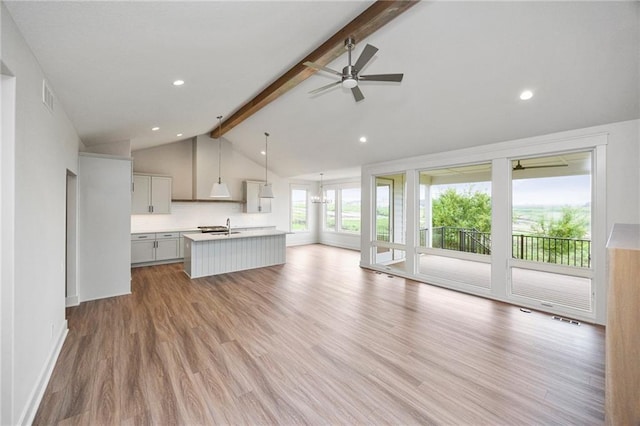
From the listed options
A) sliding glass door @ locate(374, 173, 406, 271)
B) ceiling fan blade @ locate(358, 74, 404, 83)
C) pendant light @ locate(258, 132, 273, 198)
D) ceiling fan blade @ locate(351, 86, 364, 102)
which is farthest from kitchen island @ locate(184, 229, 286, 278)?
ceiling fan blade @ locate(358, 74, 404, 83)

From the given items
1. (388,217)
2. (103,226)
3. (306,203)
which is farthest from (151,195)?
(388,217)

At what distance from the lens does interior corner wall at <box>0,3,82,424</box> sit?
5.51 ft

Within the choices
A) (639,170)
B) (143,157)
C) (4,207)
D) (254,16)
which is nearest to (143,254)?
(143,157)

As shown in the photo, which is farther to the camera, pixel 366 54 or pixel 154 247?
pixel 154 247

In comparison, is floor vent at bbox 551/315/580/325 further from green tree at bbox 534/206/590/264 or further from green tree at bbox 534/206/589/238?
green tree at bbox 534/206/589/238

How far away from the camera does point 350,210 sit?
31.7 ft

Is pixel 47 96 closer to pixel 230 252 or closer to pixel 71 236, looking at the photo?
pixel 71 236

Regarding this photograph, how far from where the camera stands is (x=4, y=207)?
1.57 meters

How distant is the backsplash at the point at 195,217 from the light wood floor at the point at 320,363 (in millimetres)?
3055

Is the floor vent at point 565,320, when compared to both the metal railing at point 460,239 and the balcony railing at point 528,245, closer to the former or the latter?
the balcony railing at point 528,245

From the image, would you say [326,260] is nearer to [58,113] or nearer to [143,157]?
[143,157]

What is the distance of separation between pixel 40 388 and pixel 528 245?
5.95 meters

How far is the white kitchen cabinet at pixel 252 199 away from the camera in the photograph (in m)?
8.26

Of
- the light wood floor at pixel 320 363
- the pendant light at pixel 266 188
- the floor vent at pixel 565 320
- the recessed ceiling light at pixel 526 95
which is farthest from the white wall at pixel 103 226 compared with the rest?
the floor vent at pixel 565 320
